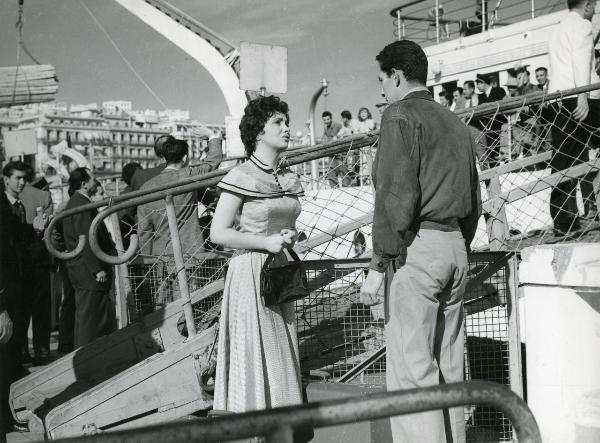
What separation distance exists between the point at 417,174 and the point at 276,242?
A: 2.82 ft

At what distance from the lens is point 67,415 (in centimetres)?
478

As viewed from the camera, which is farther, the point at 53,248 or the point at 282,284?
the point at 53,248

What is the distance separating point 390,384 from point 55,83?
401 centimetres

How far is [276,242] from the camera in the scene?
3.61 m

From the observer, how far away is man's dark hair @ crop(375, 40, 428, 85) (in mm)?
3209

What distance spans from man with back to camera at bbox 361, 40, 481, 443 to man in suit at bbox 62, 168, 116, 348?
3.98 m

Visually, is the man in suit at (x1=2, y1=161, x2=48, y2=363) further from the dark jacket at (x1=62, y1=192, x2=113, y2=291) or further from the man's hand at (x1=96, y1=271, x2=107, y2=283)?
the man's hand at (x1=96, y1=271, x2=107, y2=283)

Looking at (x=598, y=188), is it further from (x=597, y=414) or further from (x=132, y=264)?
(x=132, y=264)

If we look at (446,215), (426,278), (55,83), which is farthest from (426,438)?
(55,83)

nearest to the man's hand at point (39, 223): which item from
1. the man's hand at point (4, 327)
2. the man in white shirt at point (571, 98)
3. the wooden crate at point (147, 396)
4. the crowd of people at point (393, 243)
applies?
A: the crowd of people at point (393, 243)

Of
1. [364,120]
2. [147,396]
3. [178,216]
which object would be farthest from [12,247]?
[364,120]

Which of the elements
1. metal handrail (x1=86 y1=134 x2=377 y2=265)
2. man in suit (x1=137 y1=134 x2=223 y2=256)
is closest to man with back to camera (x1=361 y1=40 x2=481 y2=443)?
metal handrail (x1=86 y1=134 x2=377 y2=265)

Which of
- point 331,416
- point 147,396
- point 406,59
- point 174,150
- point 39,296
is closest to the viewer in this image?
point 331,416

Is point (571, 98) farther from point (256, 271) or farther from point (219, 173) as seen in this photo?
point (256, 271)
